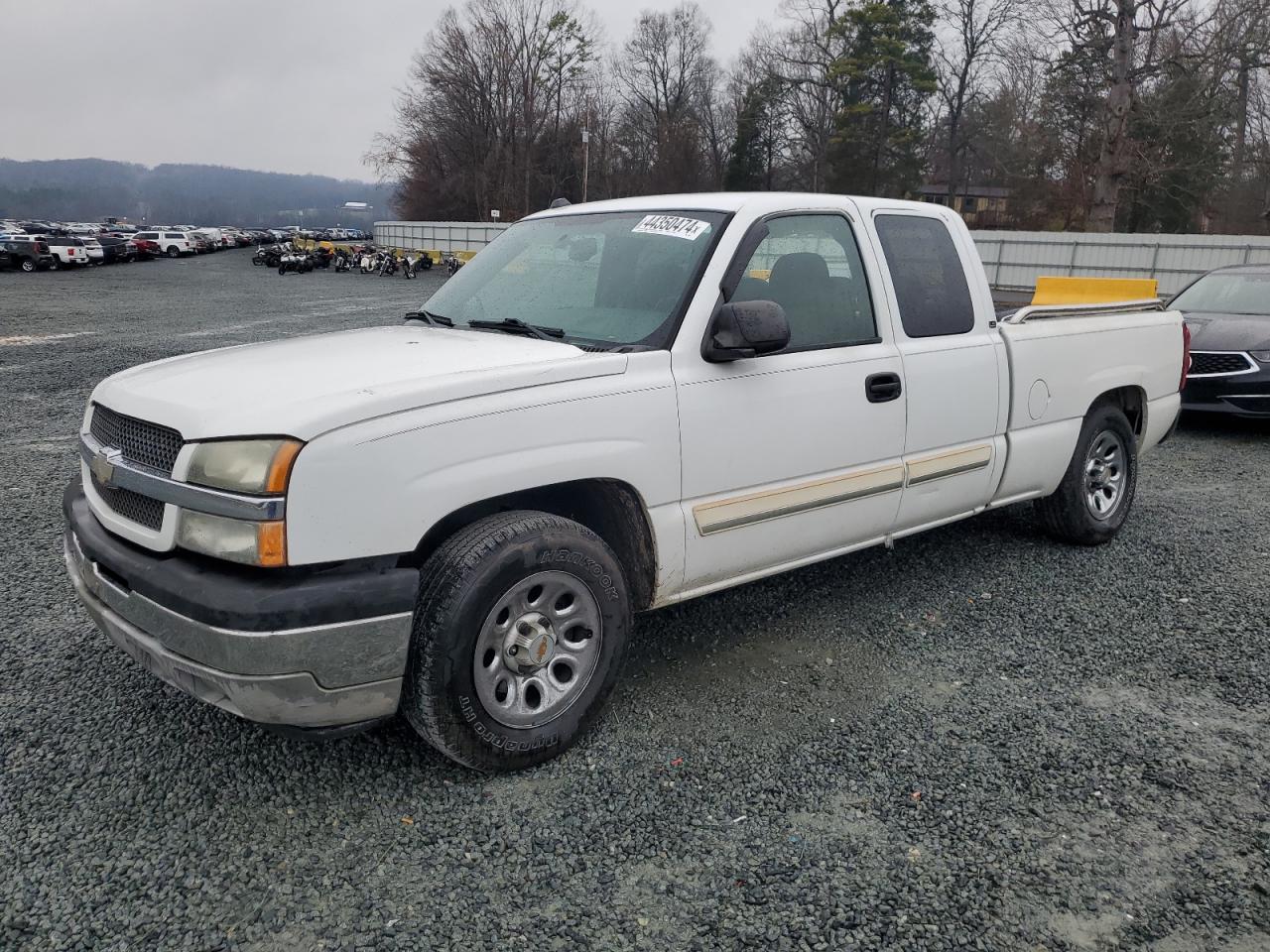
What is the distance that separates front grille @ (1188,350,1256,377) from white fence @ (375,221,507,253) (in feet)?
128

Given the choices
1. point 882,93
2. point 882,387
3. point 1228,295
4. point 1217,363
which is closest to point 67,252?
point 882,93

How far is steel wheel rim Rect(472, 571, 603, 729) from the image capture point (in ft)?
9.99

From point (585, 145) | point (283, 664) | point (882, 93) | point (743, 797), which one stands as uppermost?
point (882, 93)

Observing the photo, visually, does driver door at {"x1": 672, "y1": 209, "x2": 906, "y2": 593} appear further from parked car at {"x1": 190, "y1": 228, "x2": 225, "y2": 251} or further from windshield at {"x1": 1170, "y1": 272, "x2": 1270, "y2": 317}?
parked car at {"x1": 190, "y1": 228, "x2": 225, "y2": 251}

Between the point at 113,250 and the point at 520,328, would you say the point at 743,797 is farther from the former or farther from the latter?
the point at 113,250

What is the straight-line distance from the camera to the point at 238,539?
267 cm

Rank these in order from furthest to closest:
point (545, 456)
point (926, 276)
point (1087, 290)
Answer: point (1087, 290), point (926, 276), point (545, 456)

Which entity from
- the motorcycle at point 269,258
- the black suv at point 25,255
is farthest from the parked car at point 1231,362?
the motorcycle at point 269,258

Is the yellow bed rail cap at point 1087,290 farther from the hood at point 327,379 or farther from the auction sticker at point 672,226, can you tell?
the hood at point 327,379

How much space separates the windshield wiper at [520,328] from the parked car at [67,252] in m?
43.0

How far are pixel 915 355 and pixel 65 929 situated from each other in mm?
3607

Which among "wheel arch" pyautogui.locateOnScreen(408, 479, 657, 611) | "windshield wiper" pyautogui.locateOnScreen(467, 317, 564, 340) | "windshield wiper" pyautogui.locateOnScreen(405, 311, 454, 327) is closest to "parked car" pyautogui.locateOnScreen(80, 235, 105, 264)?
"windshield wiper" pyautogui.locateOnScreen(405, 311, 454, 327)

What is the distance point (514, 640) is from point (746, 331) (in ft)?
4.26

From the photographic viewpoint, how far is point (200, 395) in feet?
9.73
